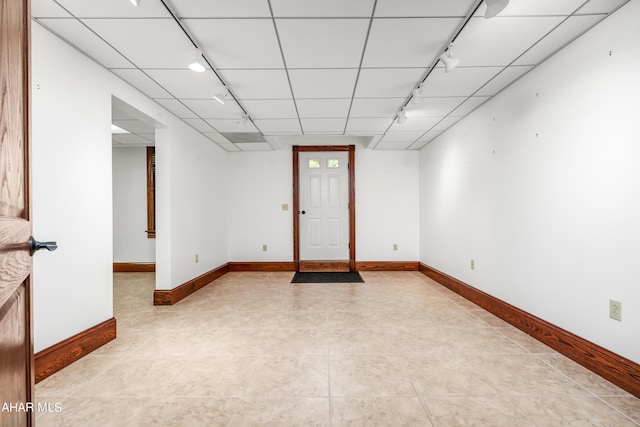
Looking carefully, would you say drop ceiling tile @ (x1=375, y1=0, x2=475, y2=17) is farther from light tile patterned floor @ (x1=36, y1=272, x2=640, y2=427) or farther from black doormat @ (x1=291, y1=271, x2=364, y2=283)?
Answer: black doormat @ (x1=291, y1=271, x2=364, y2=283)

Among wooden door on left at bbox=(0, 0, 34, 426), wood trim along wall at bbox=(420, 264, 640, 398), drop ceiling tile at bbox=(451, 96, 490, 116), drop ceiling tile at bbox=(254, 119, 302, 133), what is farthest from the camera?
drop ceiling tile at bbox=(254, 119, 302, 133)

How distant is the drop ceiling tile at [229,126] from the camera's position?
377cm

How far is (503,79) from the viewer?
2629 mm

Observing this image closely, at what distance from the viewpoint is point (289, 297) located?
370cm

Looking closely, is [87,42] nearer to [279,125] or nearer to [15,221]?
[15,221]

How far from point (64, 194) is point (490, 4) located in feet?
9.86

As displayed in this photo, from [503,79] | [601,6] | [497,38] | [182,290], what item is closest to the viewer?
[601,6]

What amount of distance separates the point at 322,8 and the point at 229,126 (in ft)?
8.54

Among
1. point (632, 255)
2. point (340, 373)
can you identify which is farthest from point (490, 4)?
point (340, 373)

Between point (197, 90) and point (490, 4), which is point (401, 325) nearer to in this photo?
point (490, 4)

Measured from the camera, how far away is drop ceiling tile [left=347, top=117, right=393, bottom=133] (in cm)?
375

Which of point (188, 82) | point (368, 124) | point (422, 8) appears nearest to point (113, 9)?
point (188, 82)

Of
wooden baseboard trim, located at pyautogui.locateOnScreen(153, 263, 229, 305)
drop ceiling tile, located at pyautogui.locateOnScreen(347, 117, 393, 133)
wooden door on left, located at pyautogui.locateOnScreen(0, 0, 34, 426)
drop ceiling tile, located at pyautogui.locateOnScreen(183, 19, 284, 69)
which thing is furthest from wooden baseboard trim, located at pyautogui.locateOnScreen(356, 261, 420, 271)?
wooden door on left, located at pyautogui.locateOnScreen(0, 0, 34, 426)

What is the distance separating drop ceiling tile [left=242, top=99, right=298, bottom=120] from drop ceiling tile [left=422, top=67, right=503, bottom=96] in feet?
4.80
